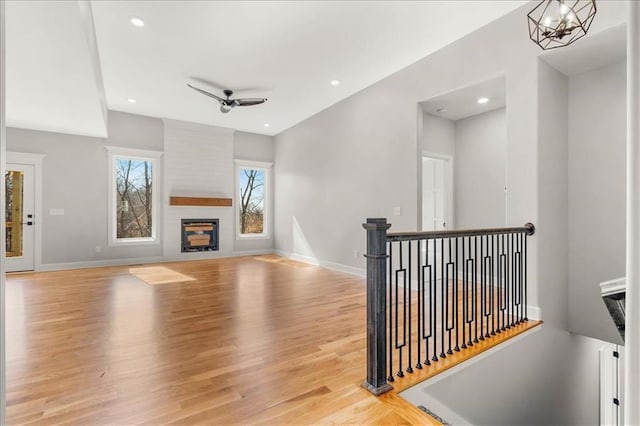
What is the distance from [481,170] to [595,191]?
1.69 metres

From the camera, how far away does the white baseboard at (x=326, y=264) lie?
5593 millimetres

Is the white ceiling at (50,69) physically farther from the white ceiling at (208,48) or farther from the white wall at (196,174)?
the white wall at (196,174)

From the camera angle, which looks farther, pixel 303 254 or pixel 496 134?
pixel 303 254

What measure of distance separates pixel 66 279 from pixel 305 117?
17.2 ft

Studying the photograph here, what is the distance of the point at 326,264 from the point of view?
637cm

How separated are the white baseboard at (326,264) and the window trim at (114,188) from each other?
2.93 m

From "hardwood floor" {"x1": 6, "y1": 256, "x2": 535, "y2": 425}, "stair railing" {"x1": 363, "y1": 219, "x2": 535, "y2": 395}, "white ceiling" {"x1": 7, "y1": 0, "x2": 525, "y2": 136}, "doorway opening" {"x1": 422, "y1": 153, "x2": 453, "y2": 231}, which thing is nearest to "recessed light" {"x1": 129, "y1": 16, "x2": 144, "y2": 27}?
"white ceiling" {"x1": 7, "y1": 0, "x2": 525, "y2": 136}

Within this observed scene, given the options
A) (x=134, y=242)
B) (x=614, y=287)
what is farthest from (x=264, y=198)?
(x=614, y=287)

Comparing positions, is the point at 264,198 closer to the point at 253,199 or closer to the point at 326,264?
the point at 253,199

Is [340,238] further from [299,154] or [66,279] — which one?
[66,279]

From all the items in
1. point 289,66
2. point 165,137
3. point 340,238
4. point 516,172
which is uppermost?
point 289,66

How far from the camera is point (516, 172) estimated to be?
350 centimetres

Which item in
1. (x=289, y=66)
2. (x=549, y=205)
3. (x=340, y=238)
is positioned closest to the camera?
(x=549, y=205)

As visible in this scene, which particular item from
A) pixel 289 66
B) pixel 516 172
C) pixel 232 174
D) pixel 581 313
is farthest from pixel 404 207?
pixel 232 174
